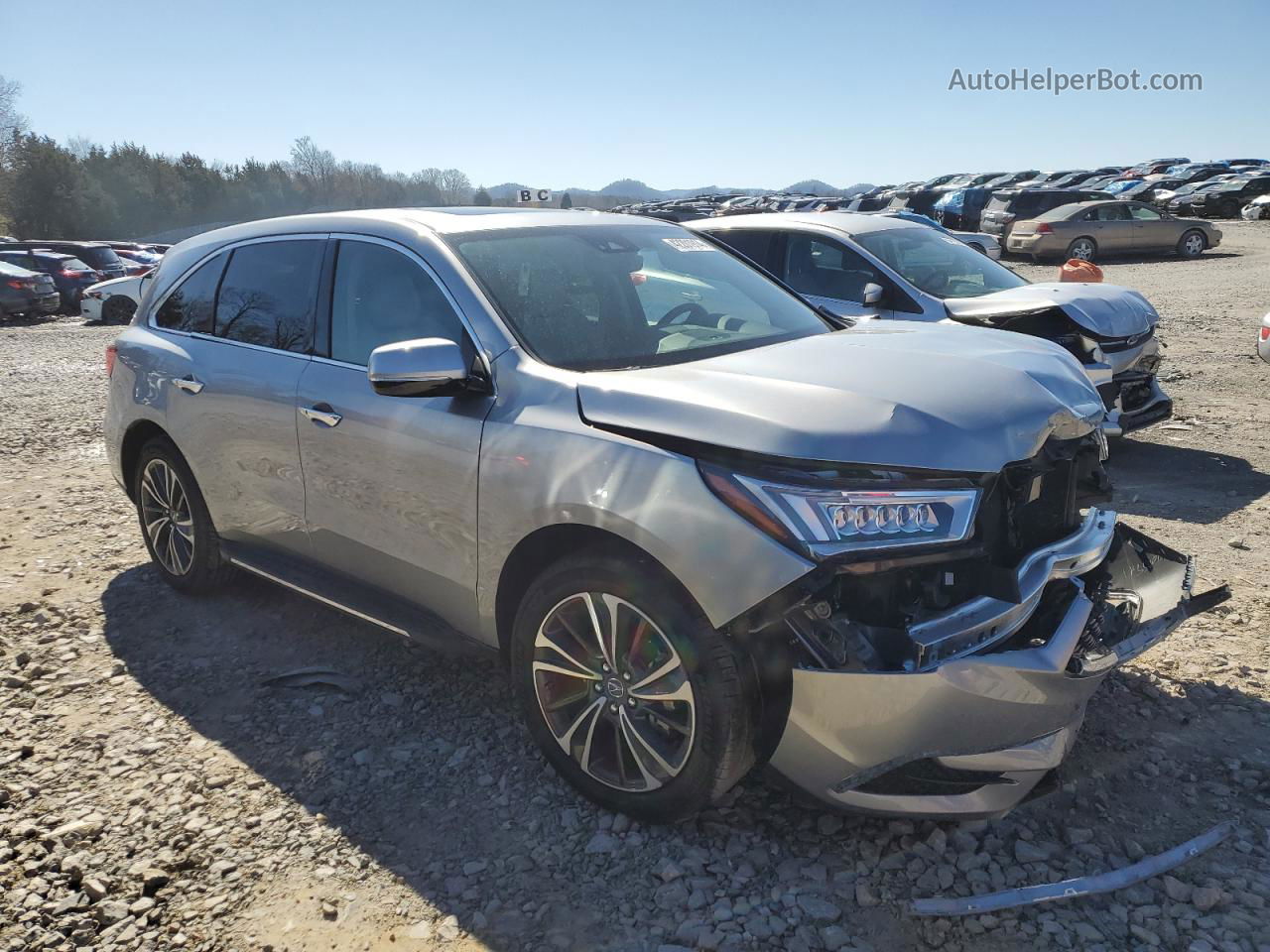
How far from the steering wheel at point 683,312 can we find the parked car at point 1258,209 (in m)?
37.3

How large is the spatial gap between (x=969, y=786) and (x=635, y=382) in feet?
4.75

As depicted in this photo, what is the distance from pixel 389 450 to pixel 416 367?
1.70 feet

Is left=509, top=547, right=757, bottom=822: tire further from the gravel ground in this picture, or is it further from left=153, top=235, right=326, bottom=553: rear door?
left=153, top=235, right=326, bottom=553: rear door

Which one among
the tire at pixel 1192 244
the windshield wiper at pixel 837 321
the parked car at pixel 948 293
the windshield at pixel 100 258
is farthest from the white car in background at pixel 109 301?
the tire at pixel 1192 244

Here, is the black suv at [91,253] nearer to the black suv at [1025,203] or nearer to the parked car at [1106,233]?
the parked car at [1106,233]

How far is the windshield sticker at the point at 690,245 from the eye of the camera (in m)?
4.28

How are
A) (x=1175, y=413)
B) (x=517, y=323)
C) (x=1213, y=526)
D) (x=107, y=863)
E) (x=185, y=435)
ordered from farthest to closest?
(x=1175, y=413), (x=1213, y=526), (x=185, y=435), (x=517, y=323), (x=107, y=863)

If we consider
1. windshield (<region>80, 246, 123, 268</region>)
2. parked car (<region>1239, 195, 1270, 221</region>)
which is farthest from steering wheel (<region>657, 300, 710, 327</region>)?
parked car (<region>1239, 195, 1270, 221</region>)

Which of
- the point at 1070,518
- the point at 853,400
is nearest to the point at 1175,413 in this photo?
the point at 1070,518

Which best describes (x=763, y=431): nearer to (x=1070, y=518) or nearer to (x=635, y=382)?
(x=635, y=382)

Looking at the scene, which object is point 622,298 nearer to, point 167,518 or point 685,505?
point 685,505

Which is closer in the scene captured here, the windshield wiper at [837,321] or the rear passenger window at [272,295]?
the rear passenger window at [272,295]

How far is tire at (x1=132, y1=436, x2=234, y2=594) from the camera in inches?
185

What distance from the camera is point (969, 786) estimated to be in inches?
100
